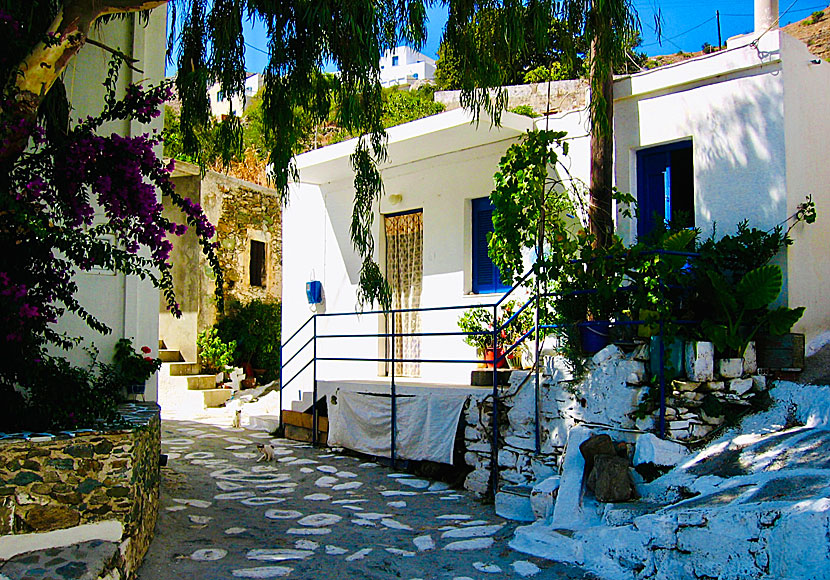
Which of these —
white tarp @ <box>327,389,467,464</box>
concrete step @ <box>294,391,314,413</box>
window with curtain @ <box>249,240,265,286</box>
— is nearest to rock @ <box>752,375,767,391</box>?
white tarp @ <box>327,389,467,464</box>

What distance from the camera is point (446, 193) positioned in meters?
10.5

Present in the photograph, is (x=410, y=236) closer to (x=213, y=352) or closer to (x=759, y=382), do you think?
(x=213, y=352)

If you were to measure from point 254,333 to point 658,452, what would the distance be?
446 inches

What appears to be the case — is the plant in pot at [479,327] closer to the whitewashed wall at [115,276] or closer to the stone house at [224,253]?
the whitewashed wall at [115,276]

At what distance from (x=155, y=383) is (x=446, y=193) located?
511 centimetres

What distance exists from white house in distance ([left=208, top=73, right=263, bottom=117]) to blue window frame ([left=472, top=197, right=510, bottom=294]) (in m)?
3.44

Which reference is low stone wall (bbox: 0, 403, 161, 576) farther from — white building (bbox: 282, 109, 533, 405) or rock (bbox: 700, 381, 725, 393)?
white building (bbox: 282, 109, 533, 405)

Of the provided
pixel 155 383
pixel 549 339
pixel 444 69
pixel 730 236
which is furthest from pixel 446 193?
pixel 444 69

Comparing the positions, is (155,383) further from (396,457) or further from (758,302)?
(758,302)

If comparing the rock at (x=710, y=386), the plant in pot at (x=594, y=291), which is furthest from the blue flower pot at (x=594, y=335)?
the rock at (x=710, y=386)

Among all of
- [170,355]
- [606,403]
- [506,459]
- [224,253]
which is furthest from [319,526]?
[224,253]

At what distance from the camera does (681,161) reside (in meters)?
7.99

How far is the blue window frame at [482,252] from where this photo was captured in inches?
393

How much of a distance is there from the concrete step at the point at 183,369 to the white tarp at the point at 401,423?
5.49 meters
